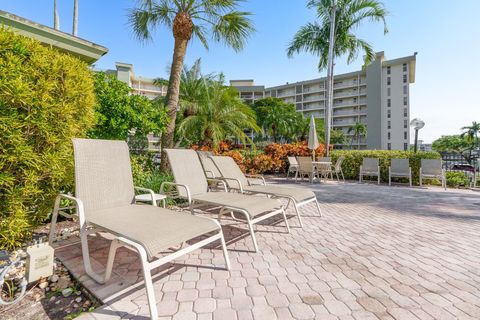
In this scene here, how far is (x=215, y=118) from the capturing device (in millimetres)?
10930

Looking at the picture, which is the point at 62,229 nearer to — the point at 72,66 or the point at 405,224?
the point at 72,66

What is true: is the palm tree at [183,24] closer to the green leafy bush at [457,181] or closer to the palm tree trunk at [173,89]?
the palm tree trunk at [173,89]

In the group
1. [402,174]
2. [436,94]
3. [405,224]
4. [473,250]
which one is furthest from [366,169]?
[436,94]

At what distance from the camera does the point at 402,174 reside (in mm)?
8852

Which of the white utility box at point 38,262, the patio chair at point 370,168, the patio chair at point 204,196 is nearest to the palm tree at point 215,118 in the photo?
the patio chair at point 370,168

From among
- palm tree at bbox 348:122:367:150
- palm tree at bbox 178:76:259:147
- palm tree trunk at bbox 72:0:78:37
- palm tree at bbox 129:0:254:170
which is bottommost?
palm tree at bbox 178:76:259:147

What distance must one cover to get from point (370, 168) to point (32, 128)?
34.2 ft

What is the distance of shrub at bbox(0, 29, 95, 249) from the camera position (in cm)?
227

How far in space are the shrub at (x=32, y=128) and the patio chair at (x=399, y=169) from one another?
10.0 meters

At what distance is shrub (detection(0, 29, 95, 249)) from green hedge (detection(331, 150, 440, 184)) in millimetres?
10229

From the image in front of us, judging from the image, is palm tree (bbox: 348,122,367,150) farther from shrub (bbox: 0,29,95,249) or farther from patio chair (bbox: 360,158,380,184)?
shrub (bbox: 0,29,95,249)

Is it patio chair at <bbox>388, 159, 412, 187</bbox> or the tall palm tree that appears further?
the tall palm tree

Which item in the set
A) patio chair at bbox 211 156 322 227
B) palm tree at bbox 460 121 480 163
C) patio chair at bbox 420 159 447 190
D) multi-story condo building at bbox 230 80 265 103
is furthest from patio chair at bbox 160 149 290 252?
multi-story condo building at bbox 230 80 265 103

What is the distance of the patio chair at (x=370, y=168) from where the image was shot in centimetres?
939
